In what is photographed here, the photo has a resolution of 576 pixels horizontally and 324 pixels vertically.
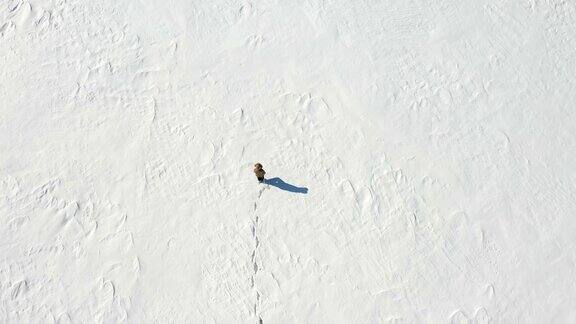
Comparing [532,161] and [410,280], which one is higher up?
[532,161]

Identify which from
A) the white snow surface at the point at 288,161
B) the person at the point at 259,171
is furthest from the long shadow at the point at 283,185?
the person at the point at 259,171

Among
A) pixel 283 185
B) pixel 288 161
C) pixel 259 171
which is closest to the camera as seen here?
pixel 259 171

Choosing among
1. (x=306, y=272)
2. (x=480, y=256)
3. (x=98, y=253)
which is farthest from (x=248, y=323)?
(x=480, y=256)

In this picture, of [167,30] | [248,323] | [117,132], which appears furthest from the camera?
[167,30]

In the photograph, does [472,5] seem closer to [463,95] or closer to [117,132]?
[463,95]

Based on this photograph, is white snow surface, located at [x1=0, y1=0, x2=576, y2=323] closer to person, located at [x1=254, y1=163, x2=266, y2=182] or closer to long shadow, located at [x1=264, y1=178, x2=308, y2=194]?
long shadow, located at [x1=264, y1=178, x2=308, y2=194]

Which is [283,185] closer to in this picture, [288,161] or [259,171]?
[288,161]

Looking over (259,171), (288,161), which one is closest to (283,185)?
(288,161)
